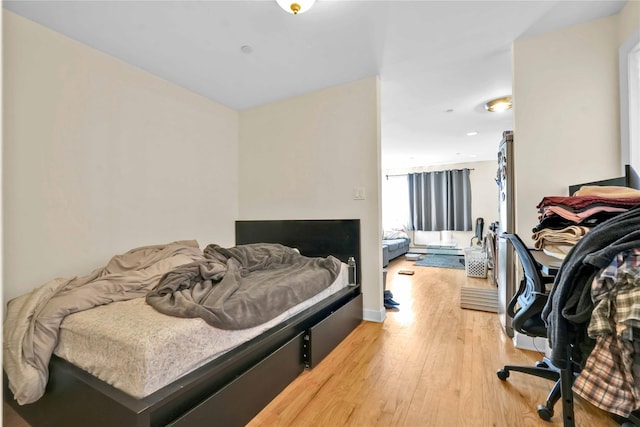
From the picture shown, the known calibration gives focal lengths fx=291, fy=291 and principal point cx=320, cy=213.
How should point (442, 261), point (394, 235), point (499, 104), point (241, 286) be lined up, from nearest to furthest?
point (241, 286), point (499, 104), point (442, 261), point (394, 235)

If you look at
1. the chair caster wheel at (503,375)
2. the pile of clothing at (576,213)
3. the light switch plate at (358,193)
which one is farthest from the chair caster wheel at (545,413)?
the light switch plate at (358,193)

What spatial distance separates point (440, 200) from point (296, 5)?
6073 millimetres

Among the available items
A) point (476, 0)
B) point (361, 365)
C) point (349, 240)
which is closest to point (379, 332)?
point (361, 365)

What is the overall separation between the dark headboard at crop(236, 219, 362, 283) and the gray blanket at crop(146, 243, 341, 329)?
0.36 metres

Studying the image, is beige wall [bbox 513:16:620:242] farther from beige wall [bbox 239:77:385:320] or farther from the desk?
beige wall [bbox 239:77:385:320]

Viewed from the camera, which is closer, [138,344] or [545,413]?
[138,344]

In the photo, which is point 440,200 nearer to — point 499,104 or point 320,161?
point 499,104

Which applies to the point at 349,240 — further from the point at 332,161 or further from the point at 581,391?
the point at 581,391

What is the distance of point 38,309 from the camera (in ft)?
5.03

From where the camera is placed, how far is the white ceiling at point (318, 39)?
1.91 meters

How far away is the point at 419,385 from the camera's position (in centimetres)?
177

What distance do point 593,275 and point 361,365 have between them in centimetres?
147

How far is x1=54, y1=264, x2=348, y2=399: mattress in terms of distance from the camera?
1195mm

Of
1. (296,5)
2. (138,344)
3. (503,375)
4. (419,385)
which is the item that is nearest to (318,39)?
(296,5)
